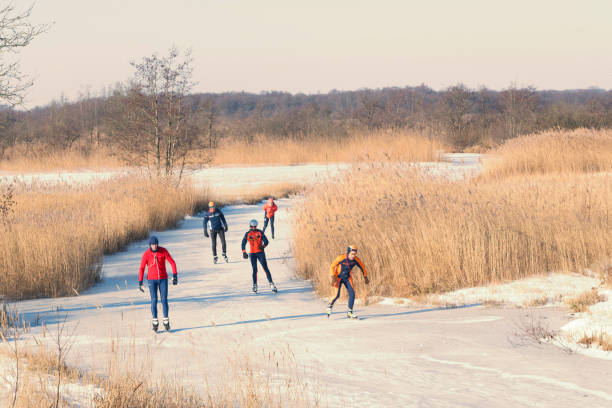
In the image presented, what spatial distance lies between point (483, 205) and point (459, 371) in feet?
20.4

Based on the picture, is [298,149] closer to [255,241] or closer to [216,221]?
[216,221]

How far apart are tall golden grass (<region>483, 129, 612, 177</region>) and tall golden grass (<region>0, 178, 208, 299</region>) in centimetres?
1142

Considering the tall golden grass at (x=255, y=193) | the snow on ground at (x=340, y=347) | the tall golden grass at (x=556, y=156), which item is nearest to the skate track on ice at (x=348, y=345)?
the snow on ground at (x=340, y=347)

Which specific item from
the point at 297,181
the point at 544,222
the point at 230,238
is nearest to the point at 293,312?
the point at 544,222

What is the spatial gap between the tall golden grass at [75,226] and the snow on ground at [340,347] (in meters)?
0.65

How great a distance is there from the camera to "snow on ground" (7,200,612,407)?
6148 millimetres

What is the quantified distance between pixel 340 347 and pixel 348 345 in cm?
13

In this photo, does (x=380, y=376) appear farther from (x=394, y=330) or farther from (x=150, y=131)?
(x=150, y=131)

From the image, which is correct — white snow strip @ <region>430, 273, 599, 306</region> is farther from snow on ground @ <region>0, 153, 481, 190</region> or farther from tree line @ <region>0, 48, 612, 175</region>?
snow on ground @ <region>0, 153, 481, 190</region>

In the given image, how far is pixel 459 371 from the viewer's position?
267 inches

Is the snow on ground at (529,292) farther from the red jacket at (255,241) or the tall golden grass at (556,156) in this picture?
the tall golden grass at (556,156)

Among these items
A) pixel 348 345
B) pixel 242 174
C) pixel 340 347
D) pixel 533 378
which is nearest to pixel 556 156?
pixel 348 345

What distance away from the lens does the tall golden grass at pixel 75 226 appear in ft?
37.3

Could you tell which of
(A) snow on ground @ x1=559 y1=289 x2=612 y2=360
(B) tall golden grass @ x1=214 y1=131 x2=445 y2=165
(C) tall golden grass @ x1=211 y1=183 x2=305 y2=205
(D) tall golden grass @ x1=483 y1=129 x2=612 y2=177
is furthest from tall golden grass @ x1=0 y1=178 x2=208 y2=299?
(B) tall golden grass @ x1=214 y1=131 x2=445 y2=165
